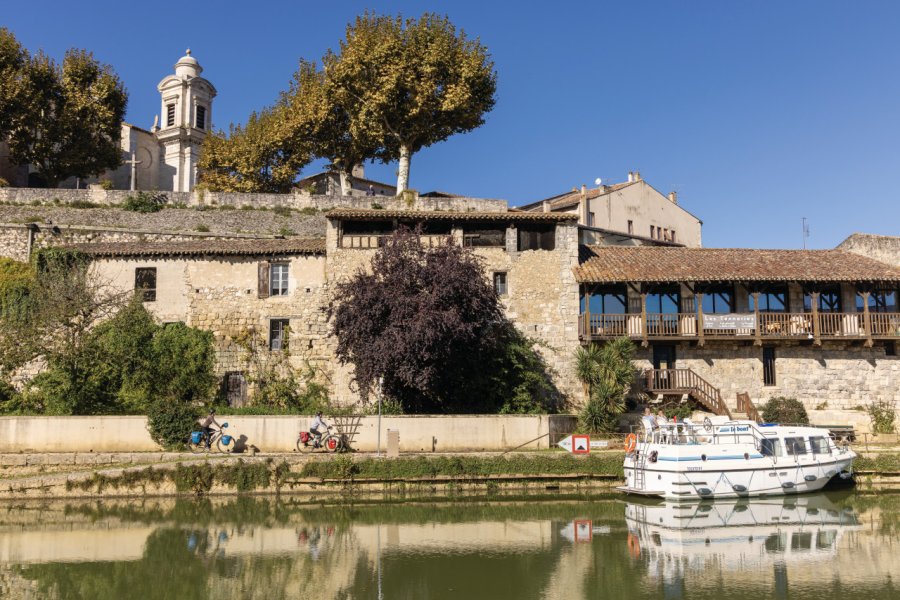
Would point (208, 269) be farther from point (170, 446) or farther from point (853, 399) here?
point (853, 399)

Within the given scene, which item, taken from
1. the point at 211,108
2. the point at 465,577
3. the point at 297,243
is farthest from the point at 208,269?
the point at 211,108

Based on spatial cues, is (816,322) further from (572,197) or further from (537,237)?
(572,197)

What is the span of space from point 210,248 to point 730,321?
799 inches

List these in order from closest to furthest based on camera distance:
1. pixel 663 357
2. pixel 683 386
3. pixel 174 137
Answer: pixel 683 386 → pixel 663 357 → pixel 174 137

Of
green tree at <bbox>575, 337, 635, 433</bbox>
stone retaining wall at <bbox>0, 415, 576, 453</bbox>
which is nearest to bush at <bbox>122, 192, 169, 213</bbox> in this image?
stone retaining wall at <bbox>0, 415, 576, 453</bbox>

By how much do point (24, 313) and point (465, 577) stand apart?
21.6 meters

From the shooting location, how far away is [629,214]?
150 ft

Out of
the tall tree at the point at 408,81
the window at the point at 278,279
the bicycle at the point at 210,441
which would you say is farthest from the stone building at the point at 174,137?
the bicycle at the point at 210,441

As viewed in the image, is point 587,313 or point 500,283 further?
point 500,283

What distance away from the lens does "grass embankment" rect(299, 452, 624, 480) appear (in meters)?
22.2

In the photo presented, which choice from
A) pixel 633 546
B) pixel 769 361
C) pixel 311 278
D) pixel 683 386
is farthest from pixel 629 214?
pixel 633 546

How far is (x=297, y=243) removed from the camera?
96.9 ft

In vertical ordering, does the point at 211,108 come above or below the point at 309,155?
above

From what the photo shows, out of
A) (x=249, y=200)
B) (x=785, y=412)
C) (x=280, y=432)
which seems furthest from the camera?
(x=249, y=200)
